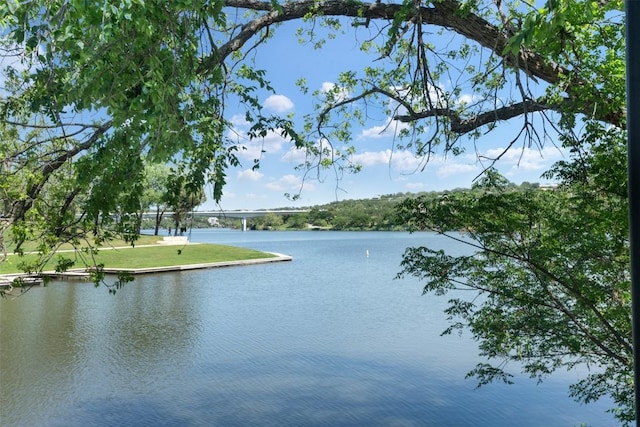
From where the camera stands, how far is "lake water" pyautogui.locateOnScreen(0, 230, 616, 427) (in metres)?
6.02

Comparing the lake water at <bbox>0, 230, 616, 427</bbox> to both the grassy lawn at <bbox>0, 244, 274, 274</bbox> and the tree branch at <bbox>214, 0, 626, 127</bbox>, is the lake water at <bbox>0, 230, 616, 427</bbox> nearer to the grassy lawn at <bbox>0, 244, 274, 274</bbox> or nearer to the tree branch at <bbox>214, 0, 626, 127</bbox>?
the tree branch at <bbox>214, 0, 626, 127</bbox>

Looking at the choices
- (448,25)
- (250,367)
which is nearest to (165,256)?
(250,367)

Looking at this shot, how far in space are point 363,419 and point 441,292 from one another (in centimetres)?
197

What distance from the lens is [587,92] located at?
2912 millimetres

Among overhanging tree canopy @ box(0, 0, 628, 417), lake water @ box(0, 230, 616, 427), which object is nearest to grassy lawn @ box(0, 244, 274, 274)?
lake water @ box(0, 230, 616, 427)

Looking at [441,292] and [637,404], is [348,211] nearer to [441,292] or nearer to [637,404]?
[441,292]

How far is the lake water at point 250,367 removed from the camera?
6.02m

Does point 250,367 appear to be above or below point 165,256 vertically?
below

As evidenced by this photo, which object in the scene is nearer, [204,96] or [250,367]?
[204,96]

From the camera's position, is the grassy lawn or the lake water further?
the grassy lawn

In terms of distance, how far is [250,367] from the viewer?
25.9 ft

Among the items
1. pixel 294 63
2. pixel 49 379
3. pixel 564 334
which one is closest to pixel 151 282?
pixel 49 379

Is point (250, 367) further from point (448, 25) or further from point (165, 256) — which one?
point (165, 256)

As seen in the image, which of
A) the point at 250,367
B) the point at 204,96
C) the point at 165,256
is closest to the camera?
the point at 204,96
